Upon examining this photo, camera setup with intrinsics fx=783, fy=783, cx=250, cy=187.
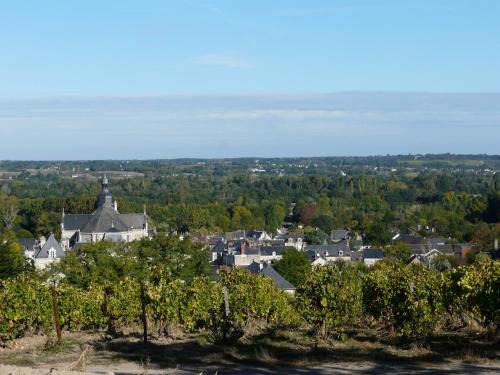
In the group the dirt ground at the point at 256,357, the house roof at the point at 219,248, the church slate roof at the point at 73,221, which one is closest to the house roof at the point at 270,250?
the house roof at the point at 219,248

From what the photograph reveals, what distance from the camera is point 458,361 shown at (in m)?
16.2

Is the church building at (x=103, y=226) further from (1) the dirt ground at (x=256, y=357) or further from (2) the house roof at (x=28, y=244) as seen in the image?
(1) the dirt ground at (x=256, y=357)

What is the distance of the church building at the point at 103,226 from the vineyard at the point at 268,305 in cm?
4321

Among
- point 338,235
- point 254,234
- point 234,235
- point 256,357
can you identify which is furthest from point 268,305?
point 338,235

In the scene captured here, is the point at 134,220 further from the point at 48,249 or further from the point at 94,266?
the point at 94,266

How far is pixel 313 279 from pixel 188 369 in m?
4.62

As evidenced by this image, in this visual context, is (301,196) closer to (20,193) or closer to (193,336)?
(20,193)

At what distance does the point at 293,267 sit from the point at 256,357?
39558 mm

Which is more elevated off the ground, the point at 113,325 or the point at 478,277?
the point at 478,277

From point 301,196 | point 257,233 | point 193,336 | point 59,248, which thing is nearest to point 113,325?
point 193,336

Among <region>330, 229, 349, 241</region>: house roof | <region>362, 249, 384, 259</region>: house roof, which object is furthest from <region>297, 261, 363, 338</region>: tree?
<region>330, 229, 349, 241</region>: house roof

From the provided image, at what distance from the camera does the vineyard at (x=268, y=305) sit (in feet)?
61.6

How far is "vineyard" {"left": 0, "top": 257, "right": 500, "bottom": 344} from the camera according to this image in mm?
18763

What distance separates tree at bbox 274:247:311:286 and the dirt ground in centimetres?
3550
